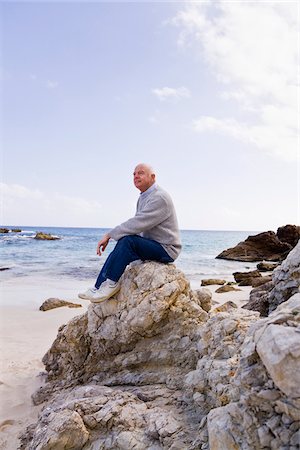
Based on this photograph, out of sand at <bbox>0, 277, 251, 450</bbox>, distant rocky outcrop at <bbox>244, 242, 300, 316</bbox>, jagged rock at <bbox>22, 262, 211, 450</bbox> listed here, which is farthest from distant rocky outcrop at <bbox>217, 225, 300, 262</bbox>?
jagged rock at <bbox>22, 262, 211, 450</bbox>

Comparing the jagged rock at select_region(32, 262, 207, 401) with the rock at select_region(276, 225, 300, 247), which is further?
the rock at select_region(276, 225, 300, 247)

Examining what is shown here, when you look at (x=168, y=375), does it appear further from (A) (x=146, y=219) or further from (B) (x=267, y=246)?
(B) (x=267, y=246)

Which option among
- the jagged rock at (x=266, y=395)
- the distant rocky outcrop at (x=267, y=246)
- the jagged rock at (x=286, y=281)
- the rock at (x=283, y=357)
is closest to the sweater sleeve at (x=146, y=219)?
the jagged rock at (x=286, y=281)

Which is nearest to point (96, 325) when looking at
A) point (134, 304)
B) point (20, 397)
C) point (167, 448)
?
point (134, 304)

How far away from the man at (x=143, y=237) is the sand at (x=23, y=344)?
1495mm

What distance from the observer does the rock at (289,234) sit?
29.8 metres

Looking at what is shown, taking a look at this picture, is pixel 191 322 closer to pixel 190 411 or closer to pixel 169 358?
pixel 169 358

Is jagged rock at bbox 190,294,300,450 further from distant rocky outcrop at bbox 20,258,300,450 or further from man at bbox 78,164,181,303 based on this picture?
man at bbox 78,164,181,303

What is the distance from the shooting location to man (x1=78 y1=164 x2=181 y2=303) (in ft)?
14.4

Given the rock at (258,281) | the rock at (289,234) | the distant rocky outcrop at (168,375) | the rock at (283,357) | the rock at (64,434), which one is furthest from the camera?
the rock at (289,234)

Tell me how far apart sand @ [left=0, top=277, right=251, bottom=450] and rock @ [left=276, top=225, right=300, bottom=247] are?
64.7 ft

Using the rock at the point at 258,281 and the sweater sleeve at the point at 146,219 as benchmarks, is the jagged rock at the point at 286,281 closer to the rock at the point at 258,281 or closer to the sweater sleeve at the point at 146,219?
the sweater sleeve at the point at 146,219

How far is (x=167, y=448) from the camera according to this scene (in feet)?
8.63

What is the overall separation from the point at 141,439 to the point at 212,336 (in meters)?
1.16
